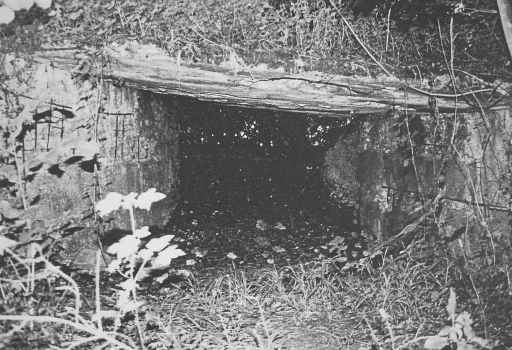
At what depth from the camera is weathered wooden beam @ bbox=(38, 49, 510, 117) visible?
268 cm

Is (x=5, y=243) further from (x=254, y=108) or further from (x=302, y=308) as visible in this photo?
(x=254, y=108)

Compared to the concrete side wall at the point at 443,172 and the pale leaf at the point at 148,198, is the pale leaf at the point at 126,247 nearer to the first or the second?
the pale leaf at the point at 148,198

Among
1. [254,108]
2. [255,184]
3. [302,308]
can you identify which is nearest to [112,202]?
[302,308]

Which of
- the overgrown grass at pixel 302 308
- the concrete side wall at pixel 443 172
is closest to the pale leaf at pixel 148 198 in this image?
the overgrown grass at pixel 302 308

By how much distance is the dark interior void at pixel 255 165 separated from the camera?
6.03m

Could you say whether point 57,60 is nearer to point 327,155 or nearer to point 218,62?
point 218,62

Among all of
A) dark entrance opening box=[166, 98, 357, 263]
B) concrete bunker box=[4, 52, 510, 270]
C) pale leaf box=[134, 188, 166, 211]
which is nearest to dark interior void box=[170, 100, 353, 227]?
dark entrance opening box=[166, 98, 357, 263]

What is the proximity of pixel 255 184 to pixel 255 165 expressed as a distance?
20.5 inches

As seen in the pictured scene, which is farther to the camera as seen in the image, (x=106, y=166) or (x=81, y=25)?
(x=106, y=166)

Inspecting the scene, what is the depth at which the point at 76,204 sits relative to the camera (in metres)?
3.13

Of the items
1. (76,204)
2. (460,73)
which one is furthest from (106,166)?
(460,73)

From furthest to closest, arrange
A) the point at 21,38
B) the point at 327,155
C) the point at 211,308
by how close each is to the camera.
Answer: the point at 327,155, the point at 211,308, the point at 21,38

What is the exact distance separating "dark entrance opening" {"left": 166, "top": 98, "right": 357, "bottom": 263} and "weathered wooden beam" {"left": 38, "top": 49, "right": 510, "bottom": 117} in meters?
2.07

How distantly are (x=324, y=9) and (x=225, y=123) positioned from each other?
462 cm
